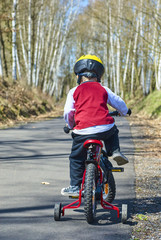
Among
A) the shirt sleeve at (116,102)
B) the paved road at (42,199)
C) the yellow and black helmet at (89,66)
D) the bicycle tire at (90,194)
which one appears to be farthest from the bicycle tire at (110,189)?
the yellow and black helmet at (89,66)

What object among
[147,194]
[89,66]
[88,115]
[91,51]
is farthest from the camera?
[91,51]

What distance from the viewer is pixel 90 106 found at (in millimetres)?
4570

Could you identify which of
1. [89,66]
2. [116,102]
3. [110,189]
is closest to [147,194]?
[110,189]

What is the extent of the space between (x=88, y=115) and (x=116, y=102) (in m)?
0.46

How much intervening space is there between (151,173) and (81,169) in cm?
303

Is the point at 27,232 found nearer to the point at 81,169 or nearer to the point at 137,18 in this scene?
the point at 81,169

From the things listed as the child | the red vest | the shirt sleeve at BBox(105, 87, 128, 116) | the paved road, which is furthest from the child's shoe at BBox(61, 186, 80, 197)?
the shirt sleeve at BBox(105, 87, 128, 116)

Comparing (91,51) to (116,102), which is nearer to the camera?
(116,102)

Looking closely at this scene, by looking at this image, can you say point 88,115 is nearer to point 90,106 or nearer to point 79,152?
point 90,106

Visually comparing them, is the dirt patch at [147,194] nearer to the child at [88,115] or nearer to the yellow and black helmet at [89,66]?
the child at [88,115]

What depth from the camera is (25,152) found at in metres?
9.62

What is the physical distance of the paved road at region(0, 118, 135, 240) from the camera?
4109 mm

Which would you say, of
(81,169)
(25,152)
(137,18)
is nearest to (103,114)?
(81,169)

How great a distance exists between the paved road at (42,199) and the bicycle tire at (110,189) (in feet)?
0.61
